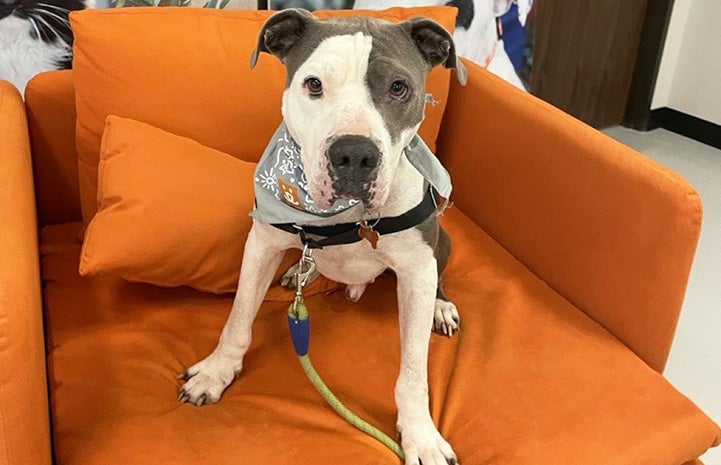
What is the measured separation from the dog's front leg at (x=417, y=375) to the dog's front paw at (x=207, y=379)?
1.14 ft

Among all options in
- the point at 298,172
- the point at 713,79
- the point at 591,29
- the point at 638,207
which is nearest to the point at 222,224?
the point at 298,172


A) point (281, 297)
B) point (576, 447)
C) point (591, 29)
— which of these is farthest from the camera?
point (591, 29)

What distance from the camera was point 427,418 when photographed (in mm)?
1319

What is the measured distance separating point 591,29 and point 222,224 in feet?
8.48

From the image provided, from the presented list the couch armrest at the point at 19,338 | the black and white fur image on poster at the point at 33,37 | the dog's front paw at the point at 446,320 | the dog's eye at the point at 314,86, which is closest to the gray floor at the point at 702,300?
the dog's front paw at the point at 446,320

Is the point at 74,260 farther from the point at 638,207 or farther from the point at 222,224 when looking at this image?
the point at 638,207

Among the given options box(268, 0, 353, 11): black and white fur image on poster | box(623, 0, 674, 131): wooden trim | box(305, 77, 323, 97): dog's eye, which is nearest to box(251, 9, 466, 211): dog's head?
box(305, 77, 323, 97): dog's eye

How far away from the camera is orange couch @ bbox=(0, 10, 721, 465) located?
4.07ft

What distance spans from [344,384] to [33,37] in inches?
48.1

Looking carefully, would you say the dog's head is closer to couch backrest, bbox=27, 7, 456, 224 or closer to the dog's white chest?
the dog's white chest

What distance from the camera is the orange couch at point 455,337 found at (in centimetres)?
124

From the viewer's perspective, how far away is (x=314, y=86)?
1166 millimetres

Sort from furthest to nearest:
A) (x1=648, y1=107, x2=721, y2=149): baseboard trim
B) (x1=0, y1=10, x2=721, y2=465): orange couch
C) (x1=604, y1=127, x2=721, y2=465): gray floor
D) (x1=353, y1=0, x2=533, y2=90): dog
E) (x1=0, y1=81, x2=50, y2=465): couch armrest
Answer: (x1=648, y1=107, x2=721, y2=149): baseboard trim
(x1=353, y1=0, x2=533, y2=90): dog
(x1=604, y1=127, x2=721, y2=465): gray floor
(x1=0, y1=10, x2=721, y2=465): orange couch
(x1=0, y1=81, x2=50, y2=465): couch armrest

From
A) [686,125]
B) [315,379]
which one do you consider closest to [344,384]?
[315,379]
